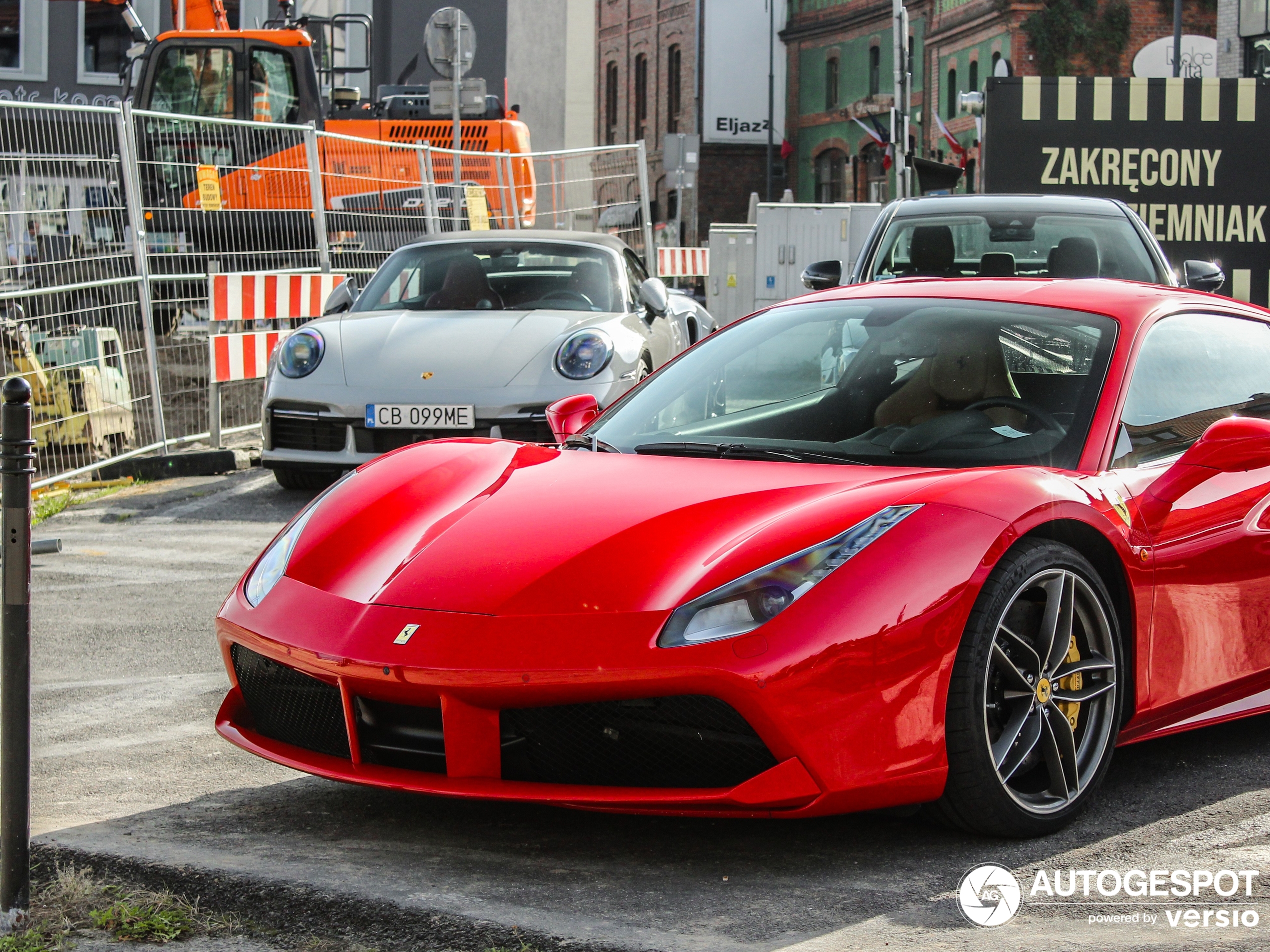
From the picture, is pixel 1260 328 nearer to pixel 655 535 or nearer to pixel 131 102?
pixel 655 535

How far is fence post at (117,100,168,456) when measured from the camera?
1000cm

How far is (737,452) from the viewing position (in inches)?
158

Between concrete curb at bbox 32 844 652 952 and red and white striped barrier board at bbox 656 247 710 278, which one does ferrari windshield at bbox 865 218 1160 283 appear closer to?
concrete curb at bbox 32 844 652 952

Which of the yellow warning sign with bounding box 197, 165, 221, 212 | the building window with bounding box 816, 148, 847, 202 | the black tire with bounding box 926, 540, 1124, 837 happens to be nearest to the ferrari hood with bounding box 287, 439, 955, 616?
the black tire with bounding box 926, 540, 1124, 837

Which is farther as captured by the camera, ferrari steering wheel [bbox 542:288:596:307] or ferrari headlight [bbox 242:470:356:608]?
ferrari steering wheel [bbox 542:288:596:307]

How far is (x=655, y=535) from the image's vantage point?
3426mm

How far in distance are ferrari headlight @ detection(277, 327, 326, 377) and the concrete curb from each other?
224 inches

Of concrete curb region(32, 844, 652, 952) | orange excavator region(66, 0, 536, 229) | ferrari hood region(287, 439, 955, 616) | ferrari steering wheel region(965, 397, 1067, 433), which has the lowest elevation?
concrete curb region(32, 844, 652, 952)

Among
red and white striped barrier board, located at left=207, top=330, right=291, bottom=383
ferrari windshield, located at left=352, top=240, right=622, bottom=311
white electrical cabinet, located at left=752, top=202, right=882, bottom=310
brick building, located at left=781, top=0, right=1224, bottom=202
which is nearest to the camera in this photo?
ferrari windshield, located at left=352, top=240, right=622, bottom=311

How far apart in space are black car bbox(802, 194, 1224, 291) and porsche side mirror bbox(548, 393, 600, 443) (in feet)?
15.1

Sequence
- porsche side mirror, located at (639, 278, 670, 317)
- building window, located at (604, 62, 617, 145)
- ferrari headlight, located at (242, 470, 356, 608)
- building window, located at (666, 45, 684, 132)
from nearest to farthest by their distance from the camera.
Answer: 1. ferrari headlight, located at (242, 470, 356, 608)
2. porsche side mirror, located at (639, 278, 670, 317)
3. building window, located at (666, 45, 684, 132)
4. building window, located at (604, 62, 617, 145)

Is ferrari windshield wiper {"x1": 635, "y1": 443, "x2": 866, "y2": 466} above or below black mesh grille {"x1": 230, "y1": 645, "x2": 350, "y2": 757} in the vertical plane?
above

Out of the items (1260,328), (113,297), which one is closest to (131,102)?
(113,297)

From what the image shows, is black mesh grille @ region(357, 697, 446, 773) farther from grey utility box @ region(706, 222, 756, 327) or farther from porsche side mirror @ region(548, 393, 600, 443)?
grey utility box @ region(706, 222, 756, 327)
